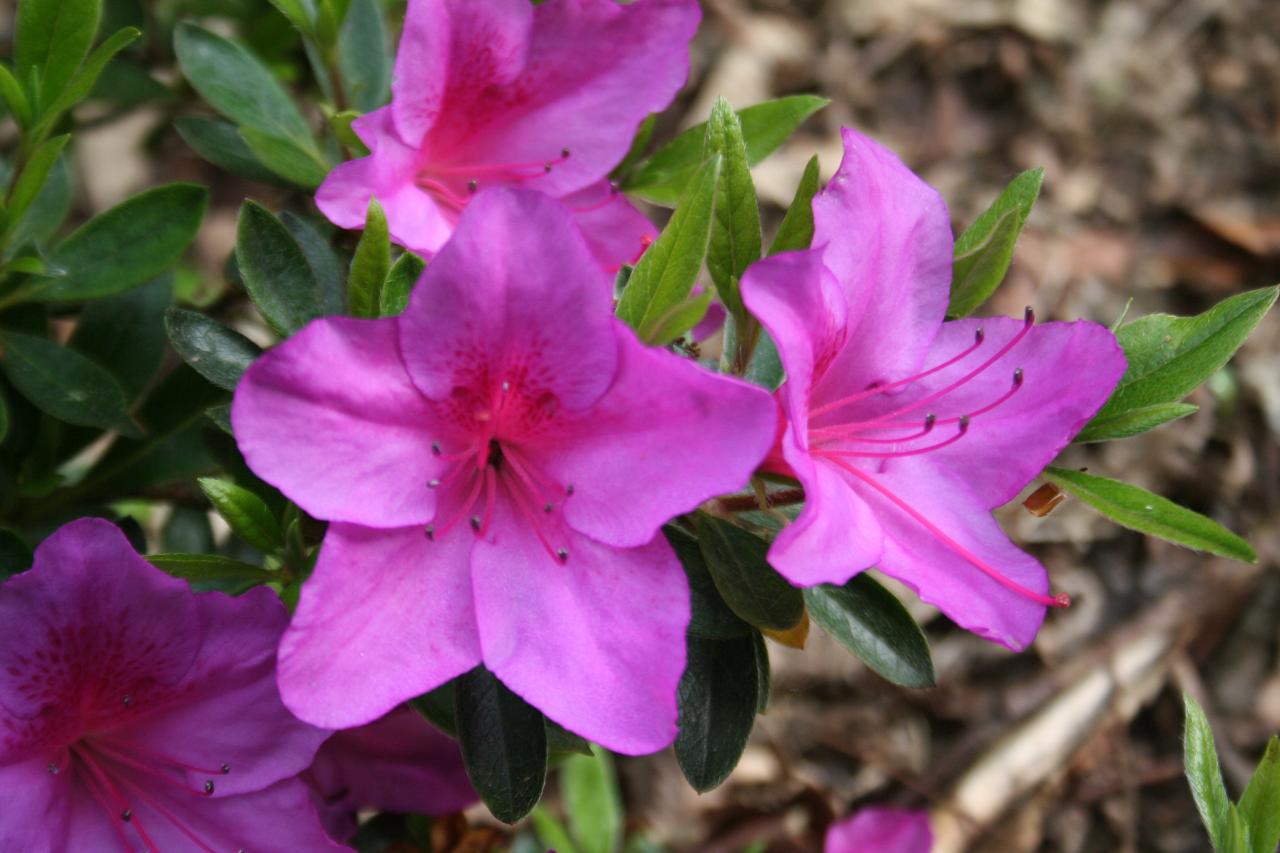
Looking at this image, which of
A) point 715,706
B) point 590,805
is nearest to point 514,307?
point 715,706

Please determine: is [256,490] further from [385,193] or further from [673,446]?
[673,446]

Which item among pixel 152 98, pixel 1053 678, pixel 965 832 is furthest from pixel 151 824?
pixel 1053 678

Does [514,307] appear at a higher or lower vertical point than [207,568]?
higher

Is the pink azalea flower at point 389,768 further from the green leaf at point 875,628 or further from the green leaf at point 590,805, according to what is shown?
the green leaf at point 590,805

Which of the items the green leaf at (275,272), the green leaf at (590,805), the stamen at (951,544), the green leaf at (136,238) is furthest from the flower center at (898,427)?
the green leaf at (590,805)

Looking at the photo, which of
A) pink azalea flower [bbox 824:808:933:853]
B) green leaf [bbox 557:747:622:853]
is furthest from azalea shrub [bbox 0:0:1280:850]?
pink azalea flower [bbox 824:808:933:853]

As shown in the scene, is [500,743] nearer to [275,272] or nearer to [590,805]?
[275,272]
